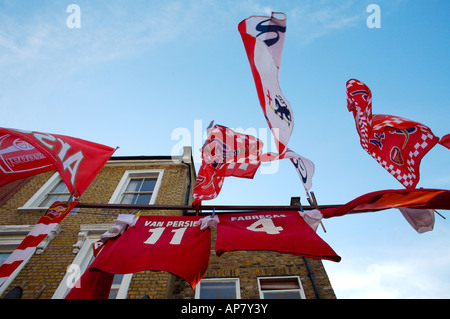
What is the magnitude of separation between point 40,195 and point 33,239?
19.4 feet

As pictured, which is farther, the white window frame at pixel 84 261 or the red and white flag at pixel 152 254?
the white window frame at pixel 84 261

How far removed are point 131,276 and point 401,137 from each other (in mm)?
6614

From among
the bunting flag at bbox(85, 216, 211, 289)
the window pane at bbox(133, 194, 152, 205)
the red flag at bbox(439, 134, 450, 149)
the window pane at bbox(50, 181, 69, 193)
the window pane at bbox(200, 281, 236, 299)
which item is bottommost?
the bunting flag at bbox(85, 216, 211, 289)

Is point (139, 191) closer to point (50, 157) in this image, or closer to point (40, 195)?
point (40, 195)

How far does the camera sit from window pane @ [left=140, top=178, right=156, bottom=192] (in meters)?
8.81

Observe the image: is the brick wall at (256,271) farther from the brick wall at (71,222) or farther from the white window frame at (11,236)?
the white window frame at (11,236)

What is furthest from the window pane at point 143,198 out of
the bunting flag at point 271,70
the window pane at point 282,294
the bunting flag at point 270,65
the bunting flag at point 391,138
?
the bunting flag at point 391,138

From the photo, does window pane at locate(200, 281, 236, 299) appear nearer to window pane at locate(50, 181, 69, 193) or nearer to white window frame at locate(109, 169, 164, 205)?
white window frame at locate(109, 169, 164, 205)

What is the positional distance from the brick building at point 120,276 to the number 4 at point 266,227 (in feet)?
8.76

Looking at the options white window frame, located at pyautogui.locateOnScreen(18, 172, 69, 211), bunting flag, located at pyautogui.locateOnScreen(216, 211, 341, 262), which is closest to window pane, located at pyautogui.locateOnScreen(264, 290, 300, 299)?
bunting flag, located at pyautogui.locateOnScreen(216, 211, 341, 262)

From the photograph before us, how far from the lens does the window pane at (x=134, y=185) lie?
8859 millimetres

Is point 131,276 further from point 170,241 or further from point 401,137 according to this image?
point 401,137

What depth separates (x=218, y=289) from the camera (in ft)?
19.3

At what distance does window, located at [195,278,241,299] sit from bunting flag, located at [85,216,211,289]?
259cm
